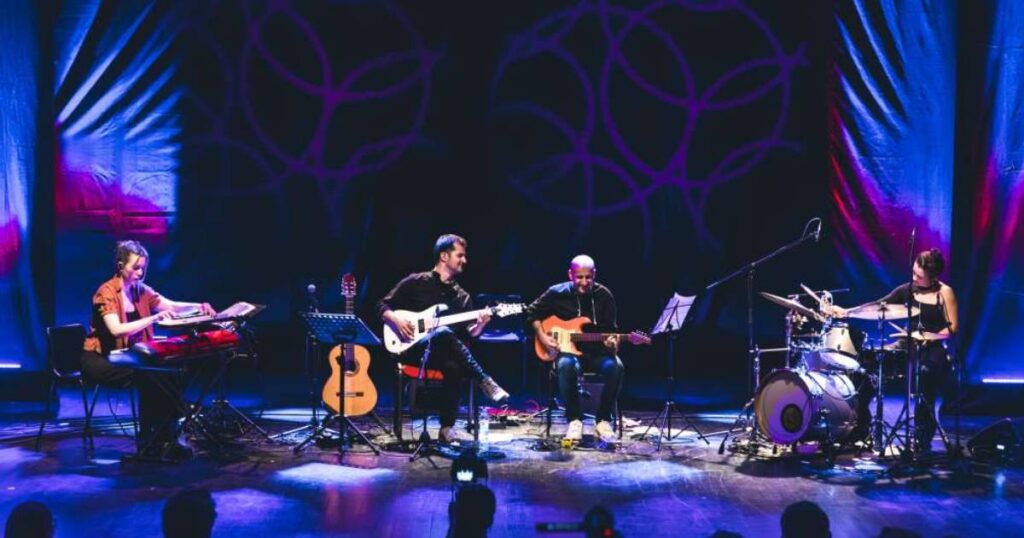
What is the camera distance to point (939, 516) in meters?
5.48

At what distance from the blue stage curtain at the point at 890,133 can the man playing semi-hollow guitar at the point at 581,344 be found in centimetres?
239

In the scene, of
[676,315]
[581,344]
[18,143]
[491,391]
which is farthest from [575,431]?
[18,143]

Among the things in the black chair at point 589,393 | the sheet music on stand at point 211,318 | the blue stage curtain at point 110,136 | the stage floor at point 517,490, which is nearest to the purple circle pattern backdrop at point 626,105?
the black chair at point 589,393

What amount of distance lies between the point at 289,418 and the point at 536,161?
122 inches

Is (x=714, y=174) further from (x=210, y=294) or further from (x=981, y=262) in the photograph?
(x=210, y=294)

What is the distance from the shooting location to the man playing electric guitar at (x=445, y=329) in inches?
285

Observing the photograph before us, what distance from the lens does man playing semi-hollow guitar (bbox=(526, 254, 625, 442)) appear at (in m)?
7.59

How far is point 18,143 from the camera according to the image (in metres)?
8.94

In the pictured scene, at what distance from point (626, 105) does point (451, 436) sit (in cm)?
334

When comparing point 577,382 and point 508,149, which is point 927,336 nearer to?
point 577,382

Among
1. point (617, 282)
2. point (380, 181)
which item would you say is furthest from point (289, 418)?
point (617, 282)

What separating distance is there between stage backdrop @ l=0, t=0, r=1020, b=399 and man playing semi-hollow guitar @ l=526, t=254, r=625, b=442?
1.01m

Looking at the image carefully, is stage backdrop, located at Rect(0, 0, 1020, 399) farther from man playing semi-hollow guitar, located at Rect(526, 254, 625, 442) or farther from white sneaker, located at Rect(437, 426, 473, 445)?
white sneaker, located at Rect(437, 426, 473, 445)

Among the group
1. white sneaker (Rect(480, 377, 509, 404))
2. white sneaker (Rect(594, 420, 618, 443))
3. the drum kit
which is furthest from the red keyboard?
the drum kit
